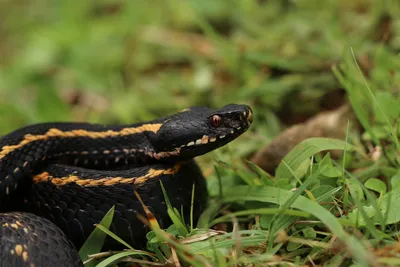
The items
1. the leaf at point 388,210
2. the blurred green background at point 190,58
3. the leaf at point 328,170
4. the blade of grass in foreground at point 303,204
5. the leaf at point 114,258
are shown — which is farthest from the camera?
the blurred green background at point 190,58

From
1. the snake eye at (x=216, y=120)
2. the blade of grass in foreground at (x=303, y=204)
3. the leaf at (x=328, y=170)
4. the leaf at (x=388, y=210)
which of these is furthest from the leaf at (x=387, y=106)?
the snake eye at (x=216, y=120)

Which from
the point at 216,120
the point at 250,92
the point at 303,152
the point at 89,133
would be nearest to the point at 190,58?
the point at 250,92

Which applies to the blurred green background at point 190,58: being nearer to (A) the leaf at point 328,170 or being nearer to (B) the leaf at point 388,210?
(A) the leaf at point 328,170

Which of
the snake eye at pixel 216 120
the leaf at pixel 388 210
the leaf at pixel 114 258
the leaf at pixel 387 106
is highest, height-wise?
the snake eye at pixel 216 120

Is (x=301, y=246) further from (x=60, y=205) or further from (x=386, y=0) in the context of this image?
(x=386, y=0)

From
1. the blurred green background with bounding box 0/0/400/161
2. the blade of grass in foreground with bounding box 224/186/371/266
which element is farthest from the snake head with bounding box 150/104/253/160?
the blurred green background with bounding box 0/0/400/161

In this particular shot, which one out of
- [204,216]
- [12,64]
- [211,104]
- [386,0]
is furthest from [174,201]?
[12,64]
